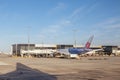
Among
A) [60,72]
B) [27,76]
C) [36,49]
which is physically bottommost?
[27,76]

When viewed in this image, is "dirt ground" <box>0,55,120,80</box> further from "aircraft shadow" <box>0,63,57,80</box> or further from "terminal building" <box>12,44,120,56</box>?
"terminal building" <box>12,44,120,56</box>

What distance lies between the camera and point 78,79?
25312 mm

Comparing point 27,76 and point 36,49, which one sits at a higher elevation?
point 36,49

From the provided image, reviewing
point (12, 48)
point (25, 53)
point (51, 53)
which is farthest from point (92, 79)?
point (12, 48)

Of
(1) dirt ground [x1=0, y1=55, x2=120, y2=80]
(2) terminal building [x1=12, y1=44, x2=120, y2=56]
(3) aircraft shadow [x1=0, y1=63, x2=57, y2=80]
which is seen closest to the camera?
(3) aircraft shadow [x1=0, y1=63, x2=57, y2=80]

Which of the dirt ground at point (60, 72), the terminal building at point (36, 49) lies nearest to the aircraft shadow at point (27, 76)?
the dirt ground at point (60, 72)

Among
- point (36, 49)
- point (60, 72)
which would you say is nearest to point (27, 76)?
point (60, 72)

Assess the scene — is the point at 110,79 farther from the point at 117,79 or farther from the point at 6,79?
the point at 6,79

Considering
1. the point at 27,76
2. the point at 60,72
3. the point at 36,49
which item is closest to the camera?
the point at 27,76

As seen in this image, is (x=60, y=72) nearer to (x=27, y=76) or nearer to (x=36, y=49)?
(x=27, y=76)

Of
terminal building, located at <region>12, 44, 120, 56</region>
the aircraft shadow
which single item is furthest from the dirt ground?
terminal building, located at <region>12, 44, 120, 56</region>

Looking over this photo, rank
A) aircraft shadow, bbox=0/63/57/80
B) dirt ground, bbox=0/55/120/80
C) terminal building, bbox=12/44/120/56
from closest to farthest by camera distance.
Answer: aircraft shadow, bbox=0/63/57/80, dirt ground, bbox=0/55/120/80, terminal building, bbox=12/44/120/56

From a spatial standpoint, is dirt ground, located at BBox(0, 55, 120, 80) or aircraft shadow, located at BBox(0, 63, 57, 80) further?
dirt ground, located at BBox(0, 55, 120, 80)

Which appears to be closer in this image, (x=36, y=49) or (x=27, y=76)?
(x=27, y=76)
